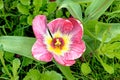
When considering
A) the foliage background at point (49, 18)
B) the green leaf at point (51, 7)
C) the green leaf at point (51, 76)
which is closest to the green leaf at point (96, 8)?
the foliage background at point (49, 18)

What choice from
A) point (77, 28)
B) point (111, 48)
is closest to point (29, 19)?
point (77, 28)

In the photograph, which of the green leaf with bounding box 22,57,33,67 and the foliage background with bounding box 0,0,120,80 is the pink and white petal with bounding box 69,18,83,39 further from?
the green leaf with bounding box 22,57,33,67

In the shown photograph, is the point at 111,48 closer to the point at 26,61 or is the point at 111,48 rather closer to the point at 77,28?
the point at 77,28

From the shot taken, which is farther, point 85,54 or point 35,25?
point 85,54

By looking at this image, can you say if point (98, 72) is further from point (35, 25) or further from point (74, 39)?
point (35, 25)

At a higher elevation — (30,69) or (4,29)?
(4,29)

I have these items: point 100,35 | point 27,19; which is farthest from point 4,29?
point 100,35
